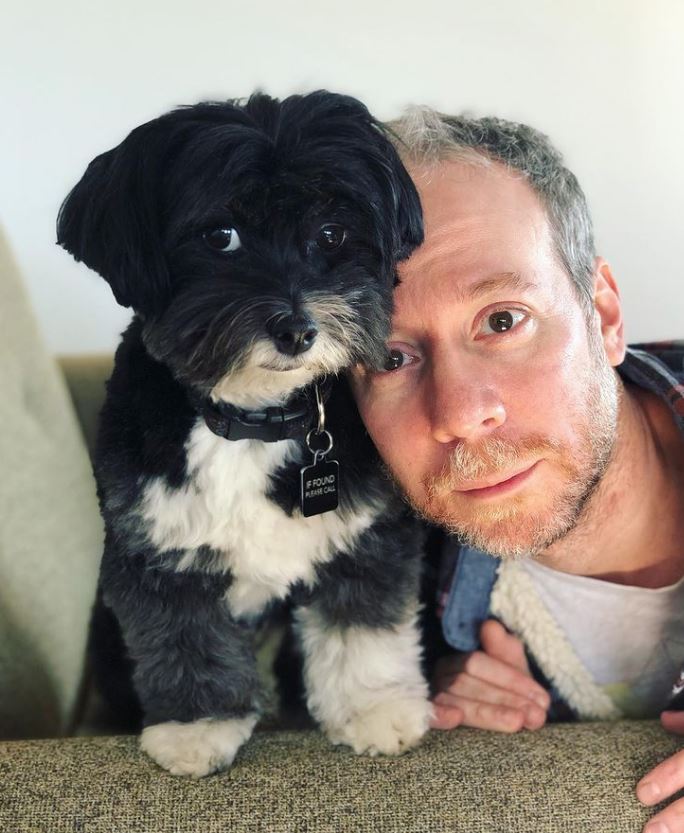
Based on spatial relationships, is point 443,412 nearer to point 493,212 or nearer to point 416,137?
point 493,212

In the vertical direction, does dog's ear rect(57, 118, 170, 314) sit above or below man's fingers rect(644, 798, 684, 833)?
above

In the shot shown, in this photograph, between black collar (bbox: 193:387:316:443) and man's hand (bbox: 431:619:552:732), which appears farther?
man's hand (bbox: 431:619:552:732)

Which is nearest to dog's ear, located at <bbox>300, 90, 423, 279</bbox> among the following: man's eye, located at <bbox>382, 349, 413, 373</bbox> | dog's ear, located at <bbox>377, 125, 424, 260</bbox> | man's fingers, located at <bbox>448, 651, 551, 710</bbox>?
dog's ear, located at <bbox>377, 125, 424, 260</bbox>

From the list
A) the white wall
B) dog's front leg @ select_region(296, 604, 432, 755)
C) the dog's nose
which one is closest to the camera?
the dog's nose

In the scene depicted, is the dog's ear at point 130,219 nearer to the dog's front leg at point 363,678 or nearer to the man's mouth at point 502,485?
the man's mouth at point 502,485

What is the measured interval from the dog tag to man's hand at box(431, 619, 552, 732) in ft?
1.56

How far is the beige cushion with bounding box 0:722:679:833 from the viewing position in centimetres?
104

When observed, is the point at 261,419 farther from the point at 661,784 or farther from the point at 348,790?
the point at 661,784

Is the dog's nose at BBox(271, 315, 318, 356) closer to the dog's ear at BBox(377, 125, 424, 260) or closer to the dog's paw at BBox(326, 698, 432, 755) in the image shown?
the dog's ear at BBox(377, 125, 424, 260)

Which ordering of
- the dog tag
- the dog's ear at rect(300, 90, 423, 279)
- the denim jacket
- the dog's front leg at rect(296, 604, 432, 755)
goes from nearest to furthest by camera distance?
the dog's ear at rect(300, 90, 423, 279), the dog tag, the dog's front leg at rect(296, 604, 432, 755), the denim jacket

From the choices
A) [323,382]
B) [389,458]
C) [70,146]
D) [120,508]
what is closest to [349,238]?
[323,382]

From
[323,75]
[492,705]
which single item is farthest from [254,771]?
[323,75]

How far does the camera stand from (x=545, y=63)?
1.98 metres

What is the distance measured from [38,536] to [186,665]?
0.41 m
